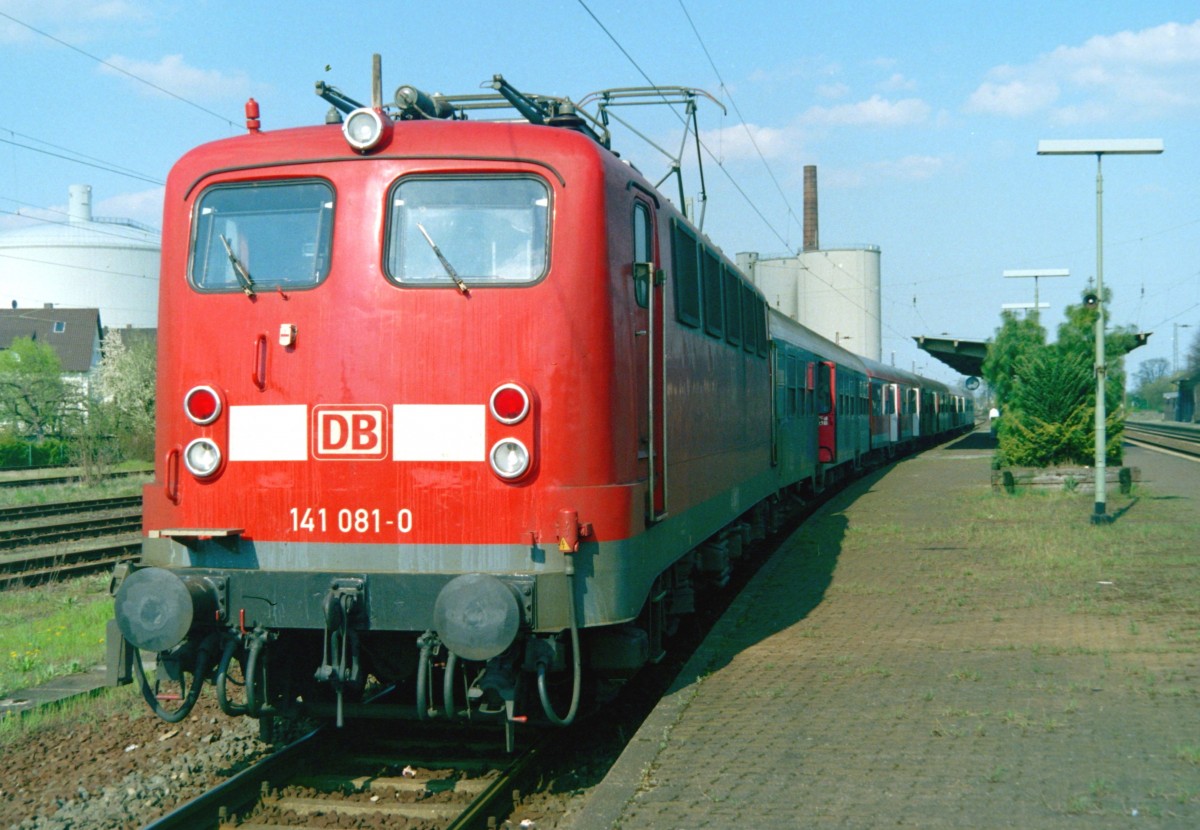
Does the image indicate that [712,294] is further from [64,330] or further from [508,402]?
[64,330]

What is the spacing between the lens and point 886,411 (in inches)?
1362

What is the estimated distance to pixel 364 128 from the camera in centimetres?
616

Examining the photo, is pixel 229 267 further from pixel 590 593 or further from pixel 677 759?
pixel 677 759

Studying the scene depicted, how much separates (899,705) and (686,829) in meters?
2.27

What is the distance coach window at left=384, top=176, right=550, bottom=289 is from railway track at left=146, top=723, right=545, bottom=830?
2.52m

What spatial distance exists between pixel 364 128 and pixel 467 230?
0.75 m

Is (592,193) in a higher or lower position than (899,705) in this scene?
higher

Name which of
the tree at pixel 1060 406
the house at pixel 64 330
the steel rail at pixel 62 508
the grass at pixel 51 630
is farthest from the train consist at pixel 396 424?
the house at pixel 64 330

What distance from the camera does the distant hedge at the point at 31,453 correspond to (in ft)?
139

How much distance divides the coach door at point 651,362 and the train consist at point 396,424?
0.28 ft

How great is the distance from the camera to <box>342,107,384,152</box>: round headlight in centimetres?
613

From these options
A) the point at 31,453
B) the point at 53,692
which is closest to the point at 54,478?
the point at 31,453

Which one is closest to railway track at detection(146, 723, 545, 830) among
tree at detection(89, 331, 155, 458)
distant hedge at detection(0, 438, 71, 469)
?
tree at detection(89, 331, 155, 458)

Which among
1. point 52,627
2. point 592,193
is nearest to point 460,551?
point 592,193
